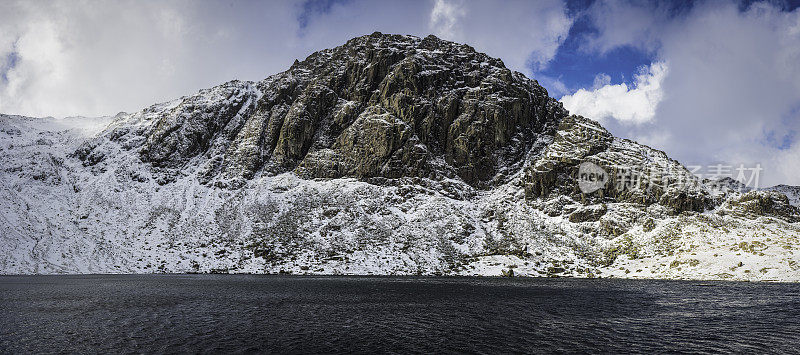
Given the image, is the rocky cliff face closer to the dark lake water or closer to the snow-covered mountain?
the snow-covered mountain

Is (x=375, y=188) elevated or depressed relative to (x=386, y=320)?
elevated

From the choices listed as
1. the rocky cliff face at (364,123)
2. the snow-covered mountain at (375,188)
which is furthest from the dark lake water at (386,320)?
the rocky cliff face at (364,123)

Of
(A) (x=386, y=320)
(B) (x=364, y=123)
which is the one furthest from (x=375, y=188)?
(A) (x=386, y=320)

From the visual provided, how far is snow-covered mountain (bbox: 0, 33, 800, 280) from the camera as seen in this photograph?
90.2 m

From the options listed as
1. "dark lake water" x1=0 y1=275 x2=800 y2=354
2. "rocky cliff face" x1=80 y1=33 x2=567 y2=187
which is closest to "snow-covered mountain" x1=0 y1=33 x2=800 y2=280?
"rocky cliff face" x1=80 y1=33 x2=567 y2=187

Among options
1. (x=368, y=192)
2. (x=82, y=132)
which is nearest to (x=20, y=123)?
(x=82, y=132)

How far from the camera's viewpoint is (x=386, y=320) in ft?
113

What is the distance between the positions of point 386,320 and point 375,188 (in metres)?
88.8

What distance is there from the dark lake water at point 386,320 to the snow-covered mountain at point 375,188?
36046 millimetres

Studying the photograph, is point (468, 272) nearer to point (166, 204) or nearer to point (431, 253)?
point (431, 253)

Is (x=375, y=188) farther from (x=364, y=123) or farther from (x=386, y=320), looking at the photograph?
(x=386, y=320)

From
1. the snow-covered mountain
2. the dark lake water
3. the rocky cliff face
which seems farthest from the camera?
the rocky cliff face

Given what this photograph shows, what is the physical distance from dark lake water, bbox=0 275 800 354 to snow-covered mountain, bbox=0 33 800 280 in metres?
36.0

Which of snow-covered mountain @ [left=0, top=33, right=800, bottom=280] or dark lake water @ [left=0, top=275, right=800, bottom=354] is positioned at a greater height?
snow-covered mountain @ [left=0, top=33, right=800, bottom=280]
